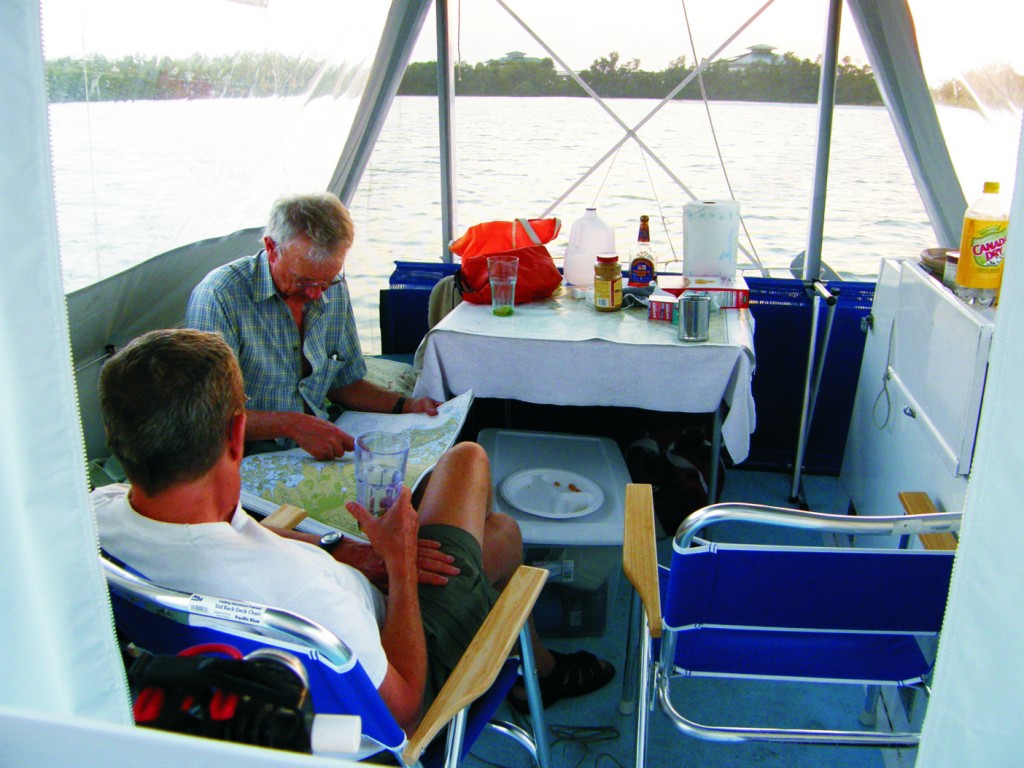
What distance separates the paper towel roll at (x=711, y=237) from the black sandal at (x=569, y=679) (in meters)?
1.39

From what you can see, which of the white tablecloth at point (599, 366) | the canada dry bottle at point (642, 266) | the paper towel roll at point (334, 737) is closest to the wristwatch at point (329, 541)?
the white tablecloth at point (599, 366)

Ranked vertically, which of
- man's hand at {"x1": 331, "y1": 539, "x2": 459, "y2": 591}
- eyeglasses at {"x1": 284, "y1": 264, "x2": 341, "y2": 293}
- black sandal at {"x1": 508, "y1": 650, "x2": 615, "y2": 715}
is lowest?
black sandal at {"x1": 508, "y1": 650, "x2": 615, "y2": 715}

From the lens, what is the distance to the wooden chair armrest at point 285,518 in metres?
1.58

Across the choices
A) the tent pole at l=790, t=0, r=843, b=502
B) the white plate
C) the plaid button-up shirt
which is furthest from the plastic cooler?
the tent pole at l=790, t=0, r=843, b=502

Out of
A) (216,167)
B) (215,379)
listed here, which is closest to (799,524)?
(215,379)

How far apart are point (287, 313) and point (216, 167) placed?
48 centimetres

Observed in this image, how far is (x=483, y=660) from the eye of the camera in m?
1.28

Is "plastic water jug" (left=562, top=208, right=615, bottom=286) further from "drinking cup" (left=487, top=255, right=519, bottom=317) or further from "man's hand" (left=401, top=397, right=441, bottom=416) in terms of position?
"man's hand" (left=401, top=397, right=441, bottom=416)

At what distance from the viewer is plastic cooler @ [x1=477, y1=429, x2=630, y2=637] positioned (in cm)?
203

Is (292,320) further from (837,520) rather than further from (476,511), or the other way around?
(837,520)

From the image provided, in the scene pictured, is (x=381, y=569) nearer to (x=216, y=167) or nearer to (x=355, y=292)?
(x=216, y=167)

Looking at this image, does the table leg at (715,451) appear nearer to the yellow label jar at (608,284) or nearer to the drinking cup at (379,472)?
the yellow label jar at (608,284)

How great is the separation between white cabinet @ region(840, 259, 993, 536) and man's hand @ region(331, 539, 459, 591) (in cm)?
95

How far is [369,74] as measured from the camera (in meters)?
3.42
